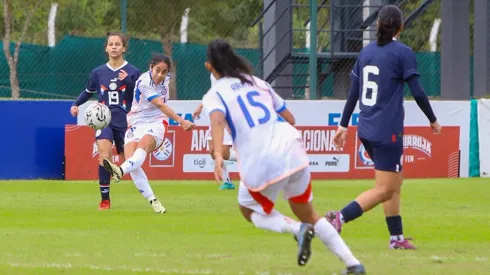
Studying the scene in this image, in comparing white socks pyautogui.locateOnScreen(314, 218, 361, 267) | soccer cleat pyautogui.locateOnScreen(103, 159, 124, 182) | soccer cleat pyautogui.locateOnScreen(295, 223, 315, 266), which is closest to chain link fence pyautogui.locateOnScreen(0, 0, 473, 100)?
soccer cleat pyautogui.locateOnScreen(103, 159, 124, 182)

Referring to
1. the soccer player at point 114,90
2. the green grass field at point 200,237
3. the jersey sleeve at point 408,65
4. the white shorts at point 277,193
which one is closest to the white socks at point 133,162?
the green grass field at point 200,237

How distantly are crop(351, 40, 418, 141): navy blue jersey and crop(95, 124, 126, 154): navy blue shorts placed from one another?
467cm

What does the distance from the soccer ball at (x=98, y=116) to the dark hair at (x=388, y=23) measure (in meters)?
4.65

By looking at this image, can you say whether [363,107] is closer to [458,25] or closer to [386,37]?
[386,37]

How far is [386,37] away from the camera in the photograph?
911cm

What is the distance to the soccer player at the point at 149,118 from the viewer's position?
41.2 feet

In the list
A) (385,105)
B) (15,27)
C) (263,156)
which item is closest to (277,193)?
(263,156)

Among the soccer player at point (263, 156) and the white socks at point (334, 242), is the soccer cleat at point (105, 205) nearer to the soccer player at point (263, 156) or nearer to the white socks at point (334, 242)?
the soccer player at point (263, 156)

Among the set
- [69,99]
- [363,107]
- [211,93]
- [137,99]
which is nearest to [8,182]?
[69,99]

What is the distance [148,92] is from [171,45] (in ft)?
30.3

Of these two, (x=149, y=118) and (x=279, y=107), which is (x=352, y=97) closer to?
(x=279, y=107)

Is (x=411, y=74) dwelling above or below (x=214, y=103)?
above

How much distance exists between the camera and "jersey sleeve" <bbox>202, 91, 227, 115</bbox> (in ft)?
24.2

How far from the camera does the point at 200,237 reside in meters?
10.1
